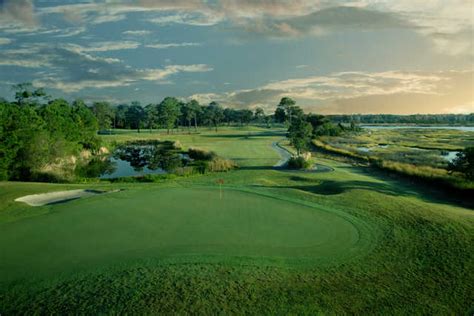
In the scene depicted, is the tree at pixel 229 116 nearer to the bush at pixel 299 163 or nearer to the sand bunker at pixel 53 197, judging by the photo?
the bush at pixel 299 163

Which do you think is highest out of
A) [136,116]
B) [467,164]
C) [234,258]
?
[136,116]

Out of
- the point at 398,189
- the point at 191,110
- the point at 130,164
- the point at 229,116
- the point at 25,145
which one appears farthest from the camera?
the point at 229,116

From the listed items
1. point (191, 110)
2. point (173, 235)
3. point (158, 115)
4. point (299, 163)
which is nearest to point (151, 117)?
point (158, 115)

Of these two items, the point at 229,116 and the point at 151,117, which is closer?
the point at 151,117

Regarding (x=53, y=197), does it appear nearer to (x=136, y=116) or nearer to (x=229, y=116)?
(x=136, y=116)

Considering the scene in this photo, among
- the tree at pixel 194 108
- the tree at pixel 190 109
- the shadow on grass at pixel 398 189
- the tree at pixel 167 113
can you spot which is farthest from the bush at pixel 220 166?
the tree at pixel 194 108

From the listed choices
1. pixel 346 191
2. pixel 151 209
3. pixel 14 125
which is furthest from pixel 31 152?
pixel 346 191

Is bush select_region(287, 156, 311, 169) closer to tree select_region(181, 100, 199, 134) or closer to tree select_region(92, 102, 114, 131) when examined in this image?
tree select_region(92, 102, 114, 131)
